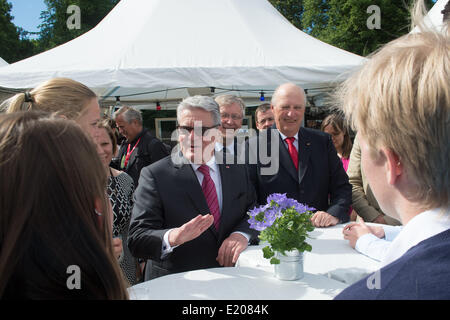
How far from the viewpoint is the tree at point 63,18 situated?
1791cm

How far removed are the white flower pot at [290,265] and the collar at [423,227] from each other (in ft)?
2.86

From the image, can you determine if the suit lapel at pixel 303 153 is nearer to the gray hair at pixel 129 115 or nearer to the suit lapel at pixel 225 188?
the suit lapel at pixel 225 188

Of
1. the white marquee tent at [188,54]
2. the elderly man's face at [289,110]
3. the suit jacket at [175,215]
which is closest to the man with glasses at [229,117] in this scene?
the white marquee tent at [188,54]

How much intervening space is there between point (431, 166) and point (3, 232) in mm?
1019

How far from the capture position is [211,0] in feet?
20.6

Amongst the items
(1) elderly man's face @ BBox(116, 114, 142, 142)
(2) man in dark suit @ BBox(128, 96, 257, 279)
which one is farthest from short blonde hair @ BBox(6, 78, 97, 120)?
(1) elderly man's face @ BBox(116, 114, 142, 142)

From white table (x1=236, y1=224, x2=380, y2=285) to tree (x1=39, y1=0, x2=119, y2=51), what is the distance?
1912 centimetres

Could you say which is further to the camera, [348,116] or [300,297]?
[300,297]

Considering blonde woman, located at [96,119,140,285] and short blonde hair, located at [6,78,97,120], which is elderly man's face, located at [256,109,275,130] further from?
short blonde hair, located at [6,78,97,120]

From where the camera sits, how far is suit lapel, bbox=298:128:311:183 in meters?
3.10

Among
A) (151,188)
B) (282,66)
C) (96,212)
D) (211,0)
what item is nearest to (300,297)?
(96,212)

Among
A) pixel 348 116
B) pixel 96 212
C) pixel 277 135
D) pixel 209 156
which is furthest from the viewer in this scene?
pixel 277 135

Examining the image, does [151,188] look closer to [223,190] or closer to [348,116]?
[223,190]

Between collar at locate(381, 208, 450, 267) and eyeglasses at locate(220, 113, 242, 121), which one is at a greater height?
eyeglasses at locate(220, 113, 242, 121)
